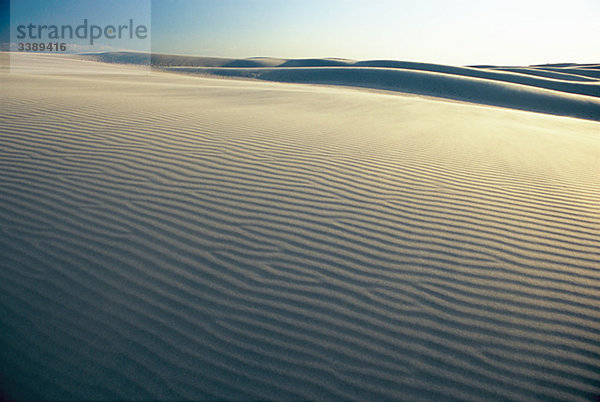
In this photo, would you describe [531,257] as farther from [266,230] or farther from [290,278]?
[266,230]

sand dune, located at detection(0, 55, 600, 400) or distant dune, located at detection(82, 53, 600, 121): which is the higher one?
distant dune, located at detection(82, 53, 600, 121)

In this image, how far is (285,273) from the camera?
2449 millimetres

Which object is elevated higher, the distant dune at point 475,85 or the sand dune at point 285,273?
the distant dune at point 475,85

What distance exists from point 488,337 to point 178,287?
2.05m

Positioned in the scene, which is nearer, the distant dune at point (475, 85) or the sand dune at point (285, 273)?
the sand dune at point (285, 273)

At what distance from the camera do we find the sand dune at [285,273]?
189 cm

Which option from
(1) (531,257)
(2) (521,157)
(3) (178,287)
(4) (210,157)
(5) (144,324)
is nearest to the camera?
(5) (144,324)

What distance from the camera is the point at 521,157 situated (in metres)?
5.01

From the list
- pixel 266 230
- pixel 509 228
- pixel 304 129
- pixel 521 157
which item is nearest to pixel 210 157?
pixel 266 230

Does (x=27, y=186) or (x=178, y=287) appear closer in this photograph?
(x=178, y=287)

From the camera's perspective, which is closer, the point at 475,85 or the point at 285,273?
the point at 285,273

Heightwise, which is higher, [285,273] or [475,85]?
[475,85]

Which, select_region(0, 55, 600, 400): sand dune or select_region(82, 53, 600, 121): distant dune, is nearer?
select_region(0, 55, 600, 400): sand dune

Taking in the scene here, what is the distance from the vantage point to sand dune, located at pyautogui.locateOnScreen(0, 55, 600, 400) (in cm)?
189
